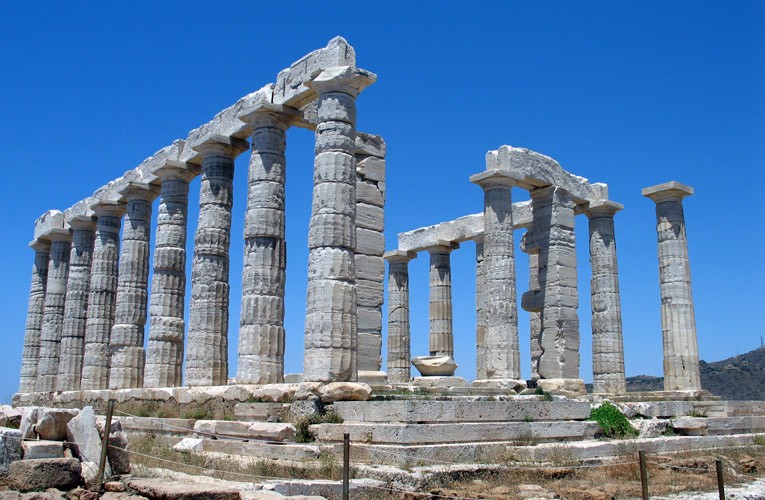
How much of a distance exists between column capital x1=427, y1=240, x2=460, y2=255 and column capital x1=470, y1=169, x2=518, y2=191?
7.38m

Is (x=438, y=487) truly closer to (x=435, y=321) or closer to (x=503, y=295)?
(x=503, y=295)

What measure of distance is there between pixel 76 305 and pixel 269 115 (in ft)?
43.1

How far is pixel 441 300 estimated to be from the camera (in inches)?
1224

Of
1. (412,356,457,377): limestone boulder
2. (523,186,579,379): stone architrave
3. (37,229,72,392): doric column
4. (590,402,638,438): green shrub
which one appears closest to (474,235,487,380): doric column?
(523,186,579,379): stone architrave

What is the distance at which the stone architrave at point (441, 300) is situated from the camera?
3054cm

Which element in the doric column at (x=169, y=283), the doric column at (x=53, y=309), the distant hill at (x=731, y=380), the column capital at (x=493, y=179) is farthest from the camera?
the distant hill at (x=731, y=380)

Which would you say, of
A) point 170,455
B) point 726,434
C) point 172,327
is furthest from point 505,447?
point 172,327

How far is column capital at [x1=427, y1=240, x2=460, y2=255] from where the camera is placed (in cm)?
3109

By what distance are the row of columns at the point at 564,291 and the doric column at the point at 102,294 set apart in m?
12.7

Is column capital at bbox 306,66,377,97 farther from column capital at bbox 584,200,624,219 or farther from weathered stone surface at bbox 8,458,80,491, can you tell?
column capital at bbox 584,200,624,219

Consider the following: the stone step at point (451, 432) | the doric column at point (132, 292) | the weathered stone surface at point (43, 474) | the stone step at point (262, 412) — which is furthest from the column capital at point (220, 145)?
the weathered stone surface at point (43, 474)

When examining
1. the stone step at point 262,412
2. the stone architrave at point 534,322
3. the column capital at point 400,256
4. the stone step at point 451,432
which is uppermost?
the column capital at point 400,256

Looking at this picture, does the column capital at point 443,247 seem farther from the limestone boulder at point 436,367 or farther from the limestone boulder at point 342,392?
the limestone boulder at point 342,392

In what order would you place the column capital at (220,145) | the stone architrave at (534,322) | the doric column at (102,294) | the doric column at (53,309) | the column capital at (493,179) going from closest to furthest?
1. the column capital at (220,145)
2. the column capital at (493,179)
3. the doric column at (102,294)
4. the stone architrave at (534,322)
5. the doric column at (53,309)
